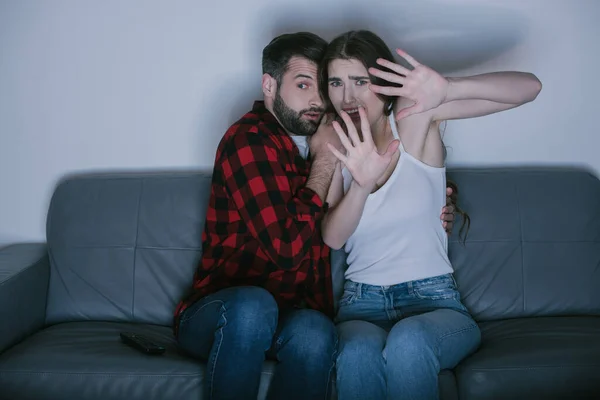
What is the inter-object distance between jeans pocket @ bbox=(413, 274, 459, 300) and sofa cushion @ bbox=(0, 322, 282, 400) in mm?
471

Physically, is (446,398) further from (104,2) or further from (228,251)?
(104,2)

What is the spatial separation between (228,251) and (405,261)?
1.73 ft

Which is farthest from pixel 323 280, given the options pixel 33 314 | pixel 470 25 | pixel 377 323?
pixel 470 25

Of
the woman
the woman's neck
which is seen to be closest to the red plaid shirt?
the woman

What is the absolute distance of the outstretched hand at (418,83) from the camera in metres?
1.75

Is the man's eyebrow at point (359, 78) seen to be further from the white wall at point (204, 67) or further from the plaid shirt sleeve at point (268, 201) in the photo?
the white wall at point (204, 67)

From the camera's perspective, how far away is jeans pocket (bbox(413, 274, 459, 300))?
1946mm

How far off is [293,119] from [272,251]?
17.7 inches

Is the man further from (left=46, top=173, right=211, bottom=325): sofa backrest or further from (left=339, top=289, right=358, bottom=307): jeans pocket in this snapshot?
(left=46, top=173, right=211, bottom=325): sofa backrest

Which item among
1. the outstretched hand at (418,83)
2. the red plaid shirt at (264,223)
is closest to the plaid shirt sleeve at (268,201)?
the red plaid shirt at (264,223)

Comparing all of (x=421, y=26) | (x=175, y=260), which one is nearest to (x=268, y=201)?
(x=175, y=260)

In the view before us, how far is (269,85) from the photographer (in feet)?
6.91

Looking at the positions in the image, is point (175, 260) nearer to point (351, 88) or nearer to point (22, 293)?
point (22, 293)

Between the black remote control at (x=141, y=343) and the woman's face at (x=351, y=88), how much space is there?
35.2 inches
